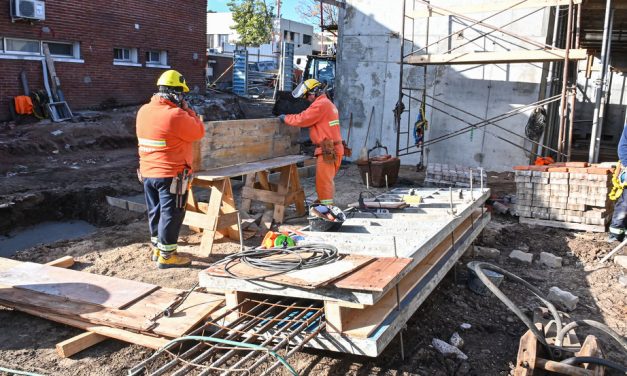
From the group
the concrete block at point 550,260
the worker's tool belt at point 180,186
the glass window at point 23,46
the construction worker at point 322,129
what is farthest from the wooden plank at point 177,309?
the glass window at point 23,46

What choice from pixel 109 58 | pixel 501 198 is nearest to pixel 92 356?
pixel 501 198

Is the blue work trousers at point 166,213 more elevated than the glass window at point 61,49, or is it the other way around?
the glass window at point 61,49

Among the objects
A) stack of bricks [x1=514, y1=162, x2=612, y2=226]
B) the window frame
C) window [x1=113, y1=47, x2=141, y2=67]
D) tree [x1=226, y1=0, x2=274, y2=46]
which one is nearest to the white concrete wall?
stack of bricks [x1=514, y1=162, x2=612, y2=226]

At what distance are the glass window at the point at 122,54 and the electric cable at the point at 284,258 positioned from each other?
48.9 ft

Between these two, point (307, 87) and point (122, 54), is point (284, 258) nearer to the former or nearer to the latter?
point (307, 87)

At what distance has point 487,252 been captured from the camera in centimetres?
645

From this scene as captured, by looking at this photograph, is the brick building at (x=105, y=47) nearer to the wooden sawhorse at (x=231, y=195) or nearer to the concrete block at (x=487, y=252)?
the wooden sawhorse at (x=231, y=195)

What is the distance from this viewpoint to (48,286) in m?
4.57

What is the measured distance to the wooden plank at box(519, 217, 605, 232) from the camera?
24.6 feet

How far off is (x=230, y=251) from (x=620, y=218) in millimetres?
5082

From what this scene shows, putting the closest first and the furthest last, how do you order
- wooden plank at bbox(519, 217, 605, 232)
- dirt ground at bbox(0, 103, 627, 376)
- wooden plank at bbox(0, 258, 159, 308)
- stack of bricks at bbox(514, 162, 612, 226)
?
dirt ground at bbox(0, 103, 627, 376), wooden plank at bbox(0, 258, 159, 308), stack of bricks at bbox(514, 162, 612, 226), wooden plank at bbox(519, 217, 605, 232)

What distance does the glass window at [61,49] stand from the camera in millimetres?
14863

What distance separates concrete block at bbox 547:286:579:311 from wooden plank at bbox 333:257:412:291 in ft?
6.88

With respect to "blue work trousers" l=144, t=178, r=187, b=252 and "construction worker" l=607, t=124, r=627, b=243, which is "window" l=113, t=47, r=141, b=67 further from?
"construction worker" l=607, t=124, r=627, b=243
